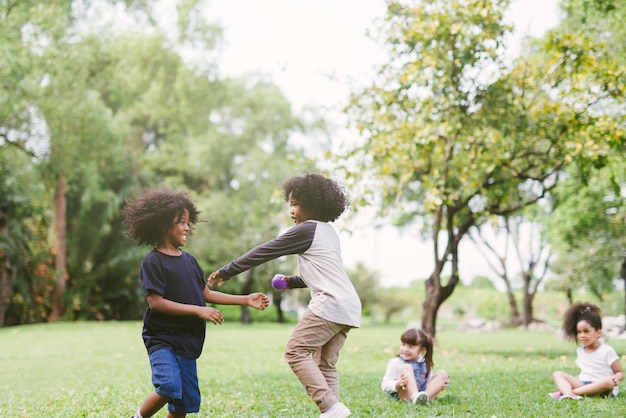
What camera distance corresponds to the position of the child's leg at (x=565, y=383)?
626cm

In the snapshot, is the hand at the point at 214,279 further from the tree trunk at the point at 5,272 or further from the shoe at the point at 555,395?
the tree trunk at the point at 5,272

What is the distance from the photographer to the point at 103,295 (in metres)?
27.3

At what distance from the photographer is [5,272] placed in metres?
22.3

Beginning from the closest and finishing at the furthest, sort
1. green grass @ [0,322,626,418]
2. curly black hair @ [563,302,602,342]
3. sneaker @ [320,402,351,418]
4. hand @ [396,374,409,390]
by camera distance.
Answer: sneaker @ [320,402,351,418] < green grass @ [0,322,626,418] < hand @ [396,374,409,390] < curly black hair @ [563,302,602,342]

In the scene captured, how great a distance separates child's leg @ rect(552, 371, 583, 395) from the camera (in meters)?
6.26

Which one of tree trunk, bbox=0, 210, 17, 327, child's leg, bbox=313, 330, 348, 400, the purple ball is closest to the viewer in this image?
child's leg, bbox=313, 330, 348, 400

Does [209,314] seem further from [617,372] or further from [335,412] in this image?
[617,372]

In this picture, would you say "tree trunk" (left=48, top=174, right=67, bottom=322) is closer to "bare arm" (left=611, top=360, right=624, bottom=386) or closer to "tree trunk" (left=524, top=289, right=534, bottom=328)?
"tree trunk" (left=524, top=289, right=534, bottom=328)

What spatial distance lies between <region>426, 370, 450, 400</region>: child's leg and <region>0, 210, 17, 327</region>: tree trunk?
1930 centimetres

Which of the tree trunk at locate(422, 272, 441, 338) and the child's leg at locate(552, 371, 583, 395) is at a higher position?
the tree trunk at locate(422, 272, 441, 338)

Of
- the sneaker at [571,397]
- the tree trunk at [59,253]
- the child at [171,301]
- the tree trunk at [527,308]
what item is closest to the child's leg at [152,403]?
the child at [171,301]

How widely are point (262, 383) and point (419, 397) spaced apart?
8.14 ft

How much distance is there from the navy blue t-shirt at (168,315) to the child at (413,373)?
94.6 inches

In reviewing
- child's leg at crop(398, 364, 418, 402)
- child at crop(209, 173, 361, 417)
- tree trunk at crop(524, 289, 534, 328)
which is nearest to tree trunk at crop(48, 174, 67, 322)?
tree trunk at crop(524, 289, 534, 328)
